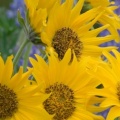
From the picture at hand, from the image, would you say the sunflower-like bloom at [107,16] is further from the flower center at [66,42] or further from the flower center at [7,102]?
the flower center at [7,102]

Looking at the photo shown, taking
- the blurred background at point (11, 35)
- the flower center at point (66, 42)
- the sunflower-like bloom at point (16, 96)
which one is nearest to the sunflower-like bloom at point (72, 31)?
the flower center at point (66, 42)

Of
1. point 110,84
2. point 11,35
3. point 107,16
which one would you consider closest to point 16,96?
point 110,84

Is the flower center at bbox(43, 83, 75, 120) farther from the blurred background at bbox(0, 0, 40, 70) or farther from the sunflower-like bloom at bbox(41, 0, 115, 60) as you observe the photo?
the blurred background at bbox(0, 0, 40, 70)

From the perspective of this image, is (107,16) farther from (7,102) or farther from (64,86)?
(7,102)

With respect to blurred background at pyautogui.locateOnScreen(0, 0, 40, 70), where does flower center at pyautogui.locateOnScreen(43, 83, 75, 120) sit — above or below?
below

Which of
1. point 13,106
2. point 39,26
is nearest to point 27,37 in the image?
point 39,26

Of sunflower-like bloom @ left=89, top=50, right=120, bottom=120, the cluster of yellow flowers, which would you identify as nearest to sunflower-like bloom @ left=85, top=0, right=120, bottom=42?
the cluster of yellow flowers
